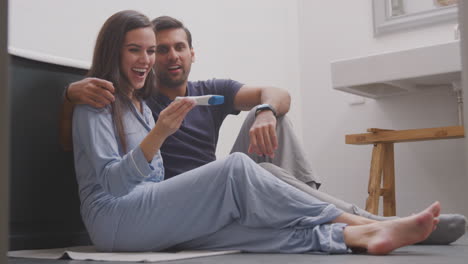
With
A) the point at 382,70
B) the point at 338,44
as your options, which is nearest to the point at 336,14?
the point at 338,44

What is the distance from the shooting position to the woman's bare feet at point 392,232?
111 cm

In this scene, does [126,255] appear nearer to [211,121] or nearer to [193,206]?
[193,206]

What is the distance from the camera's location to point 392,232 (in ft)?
3.75

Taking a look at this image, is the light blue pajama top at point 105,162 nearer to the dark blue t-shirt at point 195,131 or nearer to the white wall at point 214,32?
the dark blue t-shirt at point 195,131

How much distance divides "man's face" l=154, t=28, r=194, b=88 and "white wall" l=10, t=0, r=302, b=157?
0.37m

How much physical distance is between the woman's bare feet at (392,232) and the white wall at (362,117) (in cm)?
146

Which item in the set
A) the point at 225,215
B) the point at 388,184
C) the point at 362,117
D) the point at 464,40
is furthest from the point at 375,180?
the point at 464,40

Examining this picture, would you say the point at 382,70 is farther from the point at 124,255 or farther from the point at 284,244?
the point at 124,255

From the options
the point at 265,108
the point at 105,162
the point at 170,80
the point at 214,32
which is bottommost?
the point at 105,162

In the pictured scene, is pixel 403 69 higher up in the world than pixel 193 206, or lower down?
higher up

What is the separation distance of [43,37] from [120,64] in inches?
19.4

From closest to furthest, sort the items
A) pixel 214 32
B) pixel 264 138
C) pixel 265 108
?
1. pixel 264 138
2. pixel 265 108
3. pixel 214 32

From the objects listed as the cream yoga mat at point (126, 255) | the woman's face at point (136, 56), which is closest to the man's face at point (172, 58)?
the woman's face at point (136, 56)

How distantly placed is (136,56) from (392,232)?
32.0 inches
